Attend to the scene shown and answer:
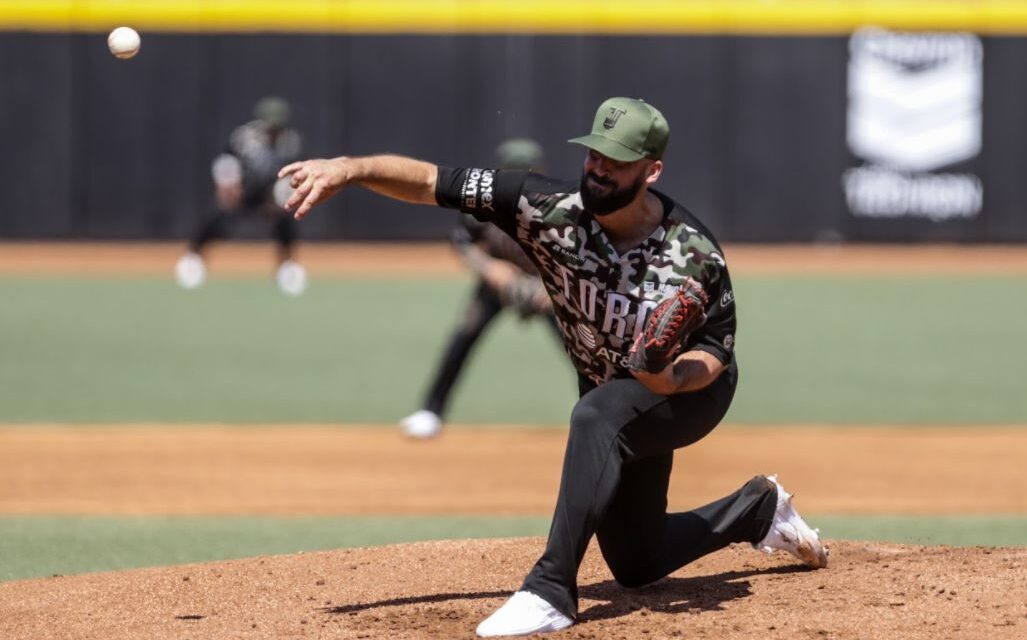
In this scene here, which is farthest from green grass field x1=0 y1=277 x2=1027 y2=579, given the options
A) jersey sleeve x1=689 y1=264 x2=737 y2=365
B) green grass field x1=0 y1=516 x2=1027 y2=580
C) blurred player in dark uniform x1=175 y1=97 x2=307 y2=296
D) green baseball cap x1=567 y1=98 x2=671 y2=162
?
green baseball cap x1=567 y1=98 x2=671 y2=162

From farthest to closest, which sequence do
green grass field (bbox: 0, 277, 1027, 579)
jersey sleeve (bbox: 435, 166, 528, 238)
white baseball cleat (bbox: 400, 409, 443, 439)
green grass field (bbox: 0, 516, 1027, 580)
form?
white baseball cleat (bbox: 400, 409, 443, 439) < green grass field (bbox: 0, 277, 1027, 579) < green grass field (bbox: 0, 516, 1027, 580) < jersey sleeve (bbox: 435, 166, 528, 238)

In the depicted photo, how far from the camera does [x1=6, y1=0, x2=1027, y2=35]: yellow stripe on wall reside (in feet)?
79.9

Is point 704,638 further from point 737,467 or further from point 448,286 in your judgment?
point 448,286

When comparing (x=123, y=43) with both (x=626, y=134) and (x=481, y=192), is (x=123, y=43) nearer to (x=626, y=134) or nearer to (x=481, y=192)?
(x=481, y=192)

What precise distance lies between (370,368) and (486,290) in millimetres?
3955

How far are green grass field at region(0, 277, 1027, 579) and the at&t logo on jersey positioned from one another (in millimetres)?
2626

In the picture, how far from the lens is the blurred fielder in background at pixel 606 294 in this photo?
17.0 feet

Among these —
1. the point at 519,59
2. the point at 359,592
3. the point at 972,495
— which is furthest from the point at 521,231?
the point at 519,59

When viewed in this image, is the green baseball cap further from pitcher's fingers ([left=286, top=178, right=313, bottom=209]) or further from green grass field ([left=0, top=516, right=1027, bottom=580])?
green grass field ([left=0, top=516, right=1027, bottom=580])

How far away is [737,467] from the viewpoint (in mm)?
9820

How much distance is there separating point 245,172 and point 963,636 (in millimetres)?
16549

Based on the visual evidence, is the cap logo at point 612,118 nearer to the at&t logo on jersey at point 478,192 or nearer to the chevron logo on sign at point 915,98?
the at&t logo on jersey at point 478,192

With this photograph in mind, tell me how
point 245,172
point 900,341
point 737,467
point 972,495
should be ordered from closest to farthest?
point 972,495
point 737,467
point 900,341
point 245,172

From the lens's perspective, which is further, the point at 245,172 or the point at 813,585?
the point at 245,172
